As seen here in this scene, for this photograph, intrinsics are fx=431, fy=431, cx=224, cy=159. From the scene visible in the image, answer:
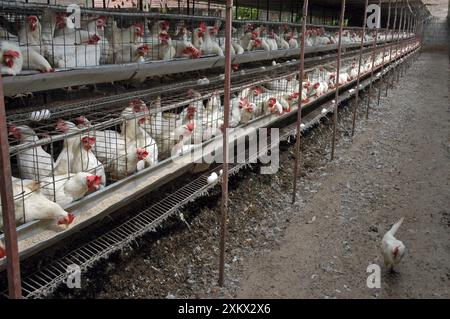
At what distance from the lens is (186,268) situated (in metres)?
2.34

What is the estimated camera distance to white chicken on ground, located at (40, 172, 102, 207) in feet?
6.03

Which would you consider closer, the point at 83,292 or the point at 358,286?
the point at 83,292

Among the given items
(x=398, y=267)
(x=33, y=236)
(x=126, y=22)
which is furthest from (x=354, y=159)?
(x=33, y=236)

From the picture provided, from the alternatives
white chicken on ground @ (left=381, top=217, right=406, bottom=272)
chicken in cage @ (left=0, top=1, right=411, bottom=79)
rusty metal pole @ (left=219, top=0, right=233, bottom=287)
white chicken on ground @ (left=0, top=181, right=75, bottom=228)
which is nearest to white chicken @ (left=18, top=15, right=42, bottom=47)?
chicken in cage @ (left=0, top=1, right=411, bottom=79)

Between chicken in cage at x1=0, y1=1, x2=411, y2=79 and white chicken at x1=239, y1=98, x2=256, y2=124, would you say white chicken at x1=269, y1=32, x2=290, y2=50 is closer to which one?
chicken in cage at x1=0, y1=1, x2=411, y2=79

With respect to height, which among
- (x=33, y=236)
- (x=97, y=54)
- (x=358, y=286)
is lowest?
(x=358, y=286)

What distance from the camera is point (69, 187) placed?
189 centimetres

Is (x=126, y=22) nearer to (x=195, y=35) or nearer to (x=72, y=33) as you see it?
(x=195, y=35)

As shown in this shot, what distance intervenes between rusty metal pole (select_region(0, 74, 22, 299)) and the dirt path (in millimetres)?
1215

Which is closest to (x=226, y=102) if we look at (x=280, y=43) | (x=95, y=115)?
(x=95, y=115)

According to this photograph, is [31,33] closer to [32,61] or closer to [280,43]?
[32,61]

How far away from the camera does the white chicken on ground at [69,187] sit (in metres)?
1.84

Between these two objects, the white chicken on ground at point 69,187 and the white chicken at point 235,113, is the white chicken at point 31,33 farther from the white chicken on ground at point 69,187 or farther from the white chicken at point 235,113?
the white chicken at point 235,113

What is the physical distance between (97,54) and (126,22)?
0.99 metres
